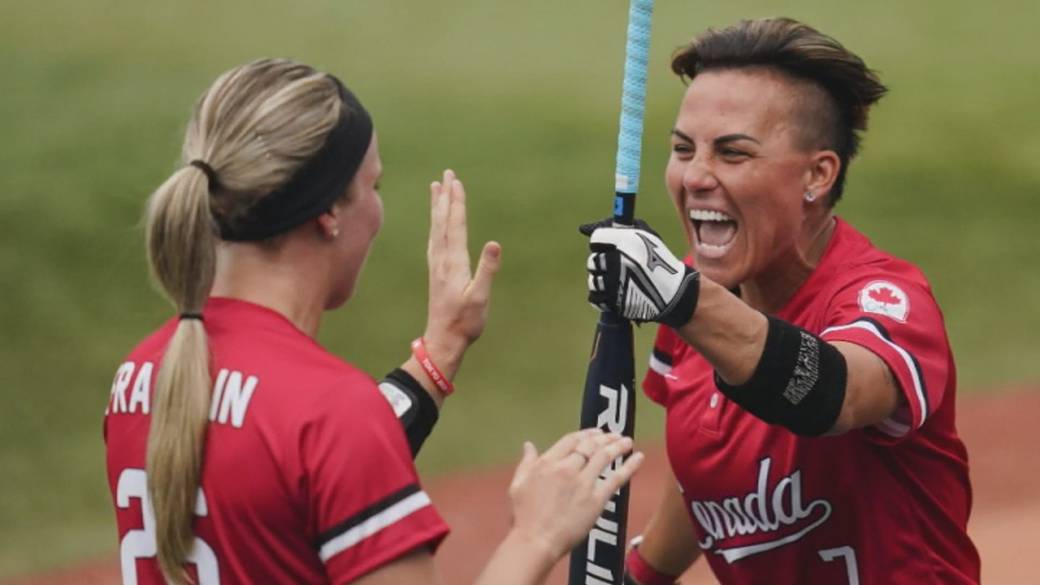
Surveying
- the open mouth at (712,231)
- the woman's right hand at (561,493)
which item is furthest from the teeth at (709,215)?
the woman's right hand at (561,493)

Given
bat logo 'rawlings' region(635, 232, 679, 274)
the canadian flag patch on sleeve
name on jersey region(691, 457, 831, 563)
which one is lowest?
name on jersey region(691, 457, 831, 563)

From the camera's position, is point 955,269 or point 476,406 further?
point 955,269

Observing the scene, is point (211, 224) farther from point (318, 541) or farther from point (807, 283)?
point (807, 283)

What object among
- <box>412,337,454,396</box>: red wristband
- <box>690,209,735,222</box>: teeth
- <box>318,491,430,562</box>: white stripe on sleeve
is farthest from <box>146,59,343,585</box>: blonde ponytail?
<box>690,209,735,222</box>: teeth

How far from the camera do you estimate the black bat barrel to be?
3086 millimetres

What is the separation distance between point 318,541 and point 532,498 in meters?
0.33

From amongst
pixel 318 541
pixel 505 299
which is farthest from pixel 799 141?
pixel 505 299

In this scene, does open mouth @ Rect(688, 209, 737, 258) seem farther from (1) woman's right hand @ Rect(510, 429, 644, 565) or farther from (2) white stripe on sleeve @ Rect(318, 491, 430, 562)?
(2) white stripe on sleeve @ Rect(318, 491, 430, 562)

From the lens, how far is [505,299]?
336 inches

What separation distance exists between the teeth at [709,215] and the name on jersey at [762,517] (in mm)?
483

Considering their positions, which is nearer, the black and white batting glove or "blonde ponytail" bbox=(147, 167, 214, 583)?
"blonde ponytail" bbox=(147, 167, 214, 583)

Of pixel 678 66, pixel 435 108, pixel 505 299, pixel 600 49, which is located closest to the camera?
pixel 678 66

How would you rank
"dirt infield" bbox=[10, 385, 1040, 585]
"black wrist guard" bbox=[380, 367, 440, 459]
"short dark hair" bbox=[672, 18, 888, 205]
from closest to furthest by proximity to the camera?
1. "black wrist guard" bbox=[380, 367, 440, 459]
2. "short dark hair" bbox=[672, 18, 888, 205]
3. "dirt infield" bbox=[10, 385, 1040, 585]

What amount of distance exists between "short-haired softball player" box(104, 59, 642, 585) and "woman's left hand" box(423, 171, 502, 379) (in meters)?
0.52
